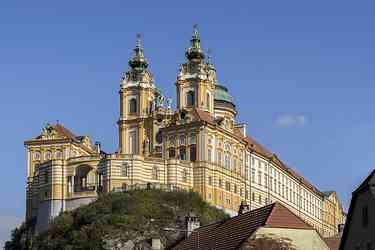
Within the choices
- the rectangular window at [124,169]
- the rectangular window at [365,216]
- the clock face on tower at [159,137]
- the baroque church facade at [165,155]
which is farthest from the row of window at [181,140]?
the rectangular window at [365,216]

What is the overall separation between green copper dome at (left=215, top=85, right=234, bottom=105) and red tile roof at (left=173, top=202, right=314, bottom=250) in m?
92.8

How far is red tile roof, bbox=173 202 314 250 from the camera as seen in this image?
167 ft

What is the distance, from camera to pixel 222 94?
150m

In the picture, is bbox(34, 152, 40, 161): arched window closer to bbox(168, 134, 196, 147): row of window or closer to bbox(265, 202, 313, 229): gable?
bbox(168, 134, 196, 147): row of window

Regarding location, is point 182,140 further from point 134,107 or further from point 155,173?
point 134,107

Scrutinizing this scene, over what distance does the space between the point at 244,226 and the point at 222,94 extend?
322 ft

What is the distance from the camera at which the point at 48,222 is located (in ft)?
401

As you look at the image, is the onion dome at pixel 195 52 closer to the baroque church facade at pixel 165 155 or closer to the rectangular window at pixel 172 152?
the baroque church facade at pixel 165 155

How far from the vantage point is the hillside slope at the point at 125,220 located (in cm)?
10238

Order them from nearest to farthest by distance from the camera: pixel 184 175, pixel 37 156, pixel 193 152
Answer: pixel 184 175, pixel 193 152, pixel 37 156

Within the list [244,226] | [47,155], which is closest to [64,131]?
[47,155]

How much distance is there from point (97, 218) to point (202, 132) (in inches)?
843

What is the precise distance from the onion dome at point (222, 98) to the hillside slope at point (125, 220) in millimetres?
32243

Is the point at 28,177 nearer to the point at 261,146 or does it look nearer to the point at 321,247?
the point at 261,146
